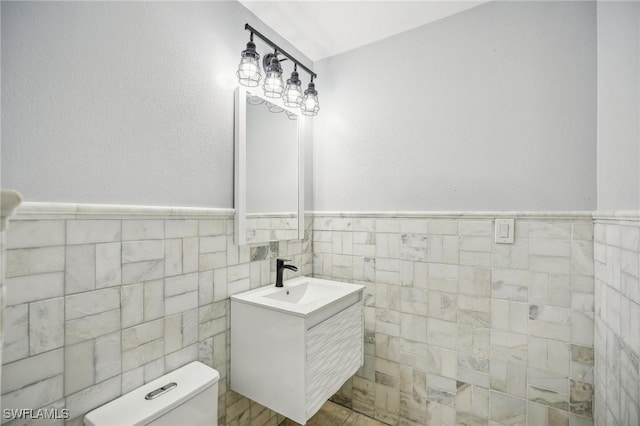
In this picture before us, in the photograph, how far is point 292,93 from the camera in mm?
1797

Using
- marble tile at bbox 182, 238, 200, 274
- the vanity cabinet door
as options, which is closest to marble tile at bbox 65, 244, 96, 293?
marble tile at bbox 182, 238, 200, 274

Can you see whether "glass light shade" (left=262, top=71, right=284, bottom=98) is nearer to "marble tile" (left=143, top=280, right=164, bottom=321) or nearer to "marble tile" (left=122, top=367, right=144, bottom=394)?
"marble tile" (left=143, top=280, right=164, bottom=321)

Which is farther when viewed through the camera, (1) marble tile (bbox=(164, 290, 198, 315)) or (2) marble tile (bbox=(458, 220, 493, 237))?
(2) marble tile (bbox=(458, 220, 493, 237))

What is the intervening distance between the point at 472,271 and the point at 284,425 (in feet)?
4.88

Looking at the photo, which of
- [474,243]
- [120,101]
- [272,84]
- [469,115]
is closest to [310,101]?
[272,84]

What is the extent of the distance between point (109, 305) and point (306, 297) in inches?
40.9

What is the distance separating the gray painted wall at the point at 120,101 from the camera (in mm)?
919

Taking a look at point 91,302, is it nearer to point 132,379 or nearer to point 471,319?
point 132,379

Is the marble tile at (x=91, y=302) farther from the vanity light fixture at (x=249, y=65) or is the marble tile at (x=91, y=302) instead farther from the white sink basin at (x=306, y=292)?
the vanity light fixture at (x=249, y=65)

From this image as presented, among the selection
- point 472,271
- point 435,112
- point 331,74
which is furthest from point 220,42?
point 472,271

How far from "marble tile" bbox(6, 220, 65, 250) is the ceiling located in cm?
146

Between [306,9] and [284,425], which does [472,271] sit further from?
[306,9]

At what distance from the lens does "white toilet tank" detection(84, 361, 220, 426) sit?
0.98 meters

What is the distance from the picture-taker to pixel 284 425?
184 centimetres
